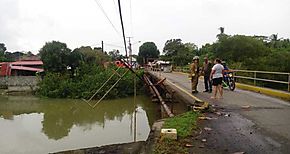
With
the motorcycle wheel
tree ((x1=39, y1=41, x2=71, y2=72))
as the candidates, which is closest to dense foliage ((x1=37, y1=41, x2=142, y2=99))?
tree ((x1=39, y1=41, x2=71, y2=72))

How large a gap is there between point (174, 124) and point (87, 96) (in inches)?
1162

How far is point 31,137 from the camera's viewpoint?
1764 centimetres

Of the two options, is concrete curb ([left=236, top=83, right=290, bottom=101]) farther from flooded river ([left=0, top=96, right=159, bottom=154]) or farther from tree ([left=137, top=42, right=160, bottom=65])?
tree ([left=137, top=42, right=160, bottom=65])

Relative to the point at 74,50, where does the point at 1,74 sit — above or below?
below

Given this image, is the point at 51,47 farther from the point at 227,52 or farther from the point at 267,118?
the point at 267,118

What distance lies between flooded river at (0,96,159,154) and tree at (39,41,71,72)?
40.6 ft

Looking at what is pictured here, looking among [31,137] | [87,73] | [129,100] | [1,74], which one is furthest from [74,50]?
[31,137]

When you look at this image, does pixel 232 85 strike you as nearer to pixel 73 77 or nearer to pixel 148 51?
pixel 73 77

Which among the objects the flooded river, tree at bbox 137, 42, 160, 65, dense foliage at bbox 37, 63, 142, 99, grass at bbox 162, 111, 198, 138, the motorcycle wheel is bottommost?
the flooded river

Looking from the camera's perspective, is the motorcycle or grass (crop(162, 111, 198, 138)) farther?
the motorcycle

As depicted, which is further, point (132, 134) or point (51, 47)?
point (51, 47)

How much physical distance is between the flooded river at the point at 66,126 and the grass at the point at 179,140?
7.94 meters

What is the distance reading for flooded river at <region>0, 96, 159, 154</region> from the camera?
51.1 ft

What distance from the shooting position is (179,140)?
5480 mm
